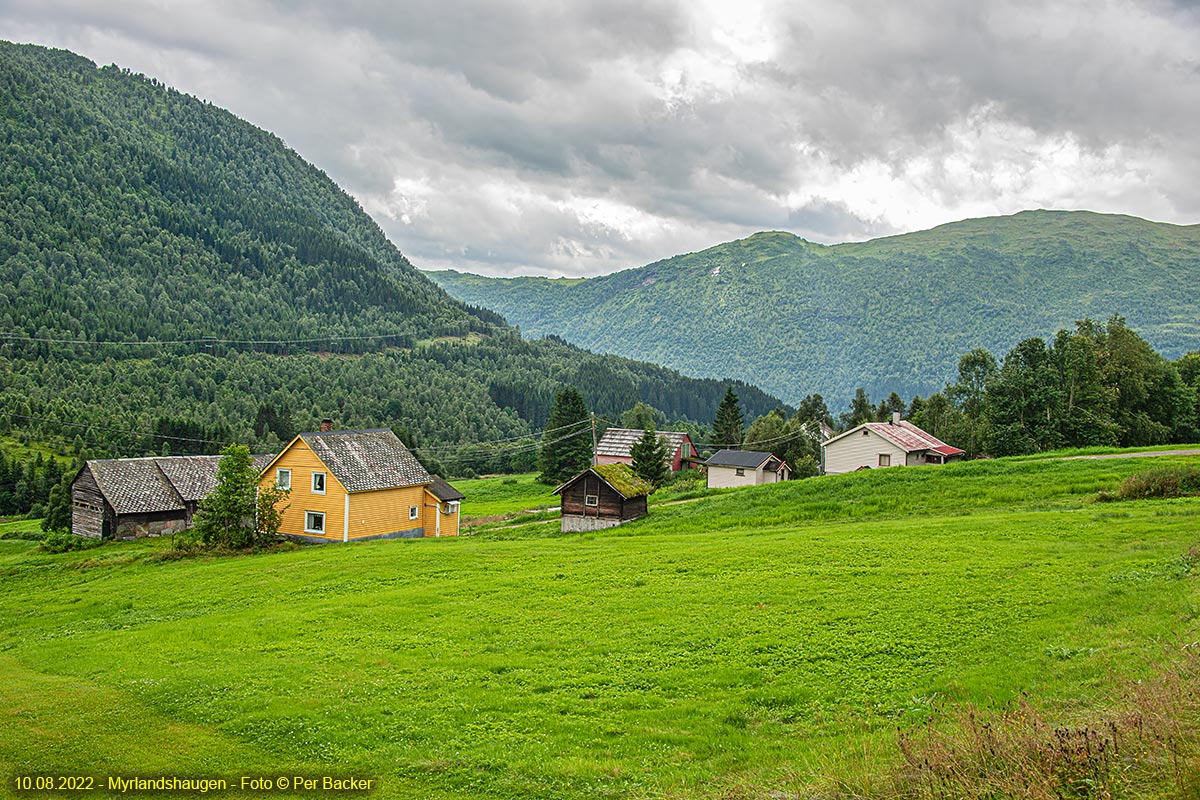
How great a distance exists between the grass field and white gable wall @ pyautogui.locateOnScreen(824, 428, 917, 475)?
40033mm

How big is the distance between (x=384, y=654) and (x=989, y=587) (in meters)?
14.7

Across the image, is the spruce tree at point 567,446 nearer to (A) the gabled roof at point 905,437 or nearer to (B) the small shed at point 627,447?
(B) the small shed at point 627,447

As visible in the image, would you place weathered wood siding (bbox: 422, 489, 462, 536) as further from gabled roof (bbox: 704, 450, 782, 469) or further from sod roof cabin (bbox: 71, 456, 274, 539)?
gabled roof (bbox: 704, 450, 782, 469)

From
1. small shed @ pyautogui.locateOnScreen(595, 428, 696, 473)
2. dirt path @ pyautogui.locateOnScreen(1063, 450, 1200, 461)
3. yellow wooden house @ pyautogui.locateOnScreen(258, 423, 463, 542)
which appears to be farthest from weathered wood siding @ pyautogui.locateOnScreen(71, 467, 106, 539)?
dirt path @ pyautogui.locateOnScreen(1063, 450, 1200, 461)

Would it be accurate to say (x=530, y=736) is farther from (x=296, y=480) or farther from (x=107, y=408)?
(x=107, y=408)

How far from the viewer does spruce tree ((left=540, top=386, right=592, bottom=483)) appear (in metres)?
98.4

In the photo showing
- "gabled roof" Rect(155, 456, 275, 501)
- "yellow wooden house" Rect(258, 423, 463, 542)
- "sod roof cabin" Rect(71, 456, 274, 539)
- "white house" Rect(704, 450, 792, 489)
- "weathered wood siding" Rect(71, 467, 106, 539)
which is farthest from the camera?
"white house" Rect(704, 450, 792, 489)

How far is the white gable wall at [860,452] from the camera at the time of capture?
70.0 metres

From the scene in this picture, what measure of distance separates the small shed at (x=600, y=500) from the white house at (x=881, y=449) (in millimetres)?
30612

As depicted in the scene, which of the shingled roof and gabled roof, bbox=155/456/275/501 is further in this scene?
gabled roof, bbox=155/456/275/501

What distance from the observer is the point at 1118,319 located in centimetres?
6512

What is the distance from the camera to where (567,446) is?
326 ft

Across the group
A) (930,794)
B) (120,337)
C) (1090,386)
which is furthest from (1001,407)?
(120,337)

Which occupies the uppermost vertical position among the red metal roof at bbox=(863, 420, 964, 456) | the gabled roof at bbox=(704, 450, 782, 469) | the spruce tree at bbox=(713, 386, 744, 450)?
the spruce tree at bbox=(713, 386, 744, 450)
